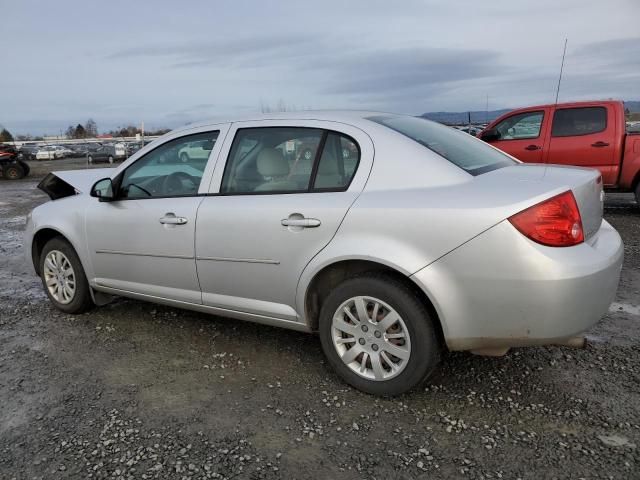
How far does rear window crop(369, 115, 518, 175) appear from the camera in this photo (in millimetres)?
3137

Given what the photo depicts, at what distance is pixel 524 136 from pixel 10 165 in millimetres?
19248

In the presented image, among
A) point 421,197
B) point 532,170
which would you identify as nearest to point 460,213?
point 421,197

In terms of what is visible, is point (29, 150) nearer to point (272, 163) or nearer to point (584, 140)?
point (584, 140)

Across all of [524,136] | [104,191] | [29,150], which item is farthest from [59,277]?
[29,150]

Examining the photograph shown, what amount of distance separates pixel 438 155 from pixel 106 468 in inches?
91.5

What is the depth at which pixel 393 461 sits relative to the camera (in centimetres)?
253

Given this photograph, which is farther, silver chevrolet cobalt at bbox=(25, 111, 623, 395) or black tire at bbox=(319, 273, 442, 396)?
A: black tire at bbox=(319, 273, 442, 396)

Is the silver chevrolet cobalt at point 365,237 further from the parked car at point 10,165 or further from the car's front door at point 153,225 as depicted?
the parked car at point 10,165

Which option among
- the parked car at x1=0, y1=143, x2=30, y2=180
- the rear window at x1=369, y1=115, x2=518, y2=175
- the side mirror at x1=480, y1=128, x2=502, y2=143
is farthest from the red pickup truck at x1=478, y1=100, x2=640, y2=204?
the parked car at x1=0, y1=143, x2=30, y2=180

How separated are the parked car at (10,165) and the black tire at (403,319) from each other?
21353 mm

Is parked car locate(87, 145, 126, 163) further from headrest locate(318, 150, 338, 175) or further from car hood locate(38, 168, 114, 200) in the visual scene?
headrest locate(318, 150, 338, 175)

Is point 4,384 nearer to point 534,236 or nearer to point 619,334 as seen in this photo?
point 534,236

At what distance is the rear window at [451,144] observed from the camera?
3.14 metres

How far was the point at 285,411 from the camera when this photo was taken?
2.99 m
